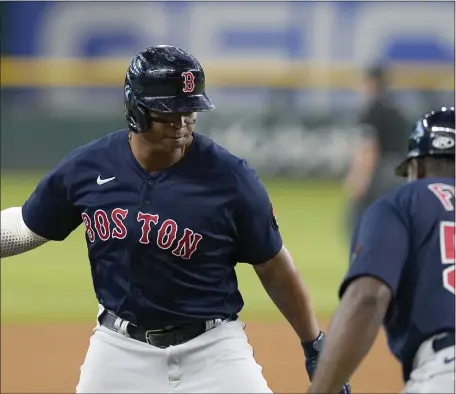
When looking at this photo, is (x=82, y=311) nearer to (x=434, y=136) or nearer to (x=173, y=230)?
(x=173, y=230)

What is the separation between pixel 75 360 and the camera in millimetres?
7297

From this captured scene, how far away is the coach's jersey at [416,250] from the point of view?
2877 millimetres

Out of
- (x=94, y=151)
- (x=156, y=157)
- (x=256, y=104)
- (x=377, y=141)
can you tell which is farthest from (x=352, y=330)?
(x=256, y=104)

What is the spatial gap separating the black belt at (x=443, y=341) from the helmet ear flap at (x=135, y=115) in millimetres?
1378

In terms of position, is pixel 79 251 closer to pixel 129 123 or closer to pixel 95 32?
pixel 129 123

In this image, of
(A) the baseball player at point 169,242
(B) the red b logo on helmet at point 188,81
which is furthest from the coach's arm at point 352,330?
(B) the red b logo on helmet at point 188,81

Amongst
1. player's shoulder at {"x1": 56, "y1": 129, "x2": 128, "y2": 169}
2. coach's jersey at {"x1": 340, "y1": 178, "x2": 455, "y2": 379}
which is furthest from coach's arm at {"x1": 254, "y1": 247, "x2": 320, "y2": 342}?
coach's jersey at {"x1": 340, "y1": 178, "x2": 455, "y2": 379}

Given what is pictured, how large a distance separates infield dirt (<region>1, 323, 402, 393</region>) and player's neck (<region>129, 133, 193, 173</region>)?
303 centimetres

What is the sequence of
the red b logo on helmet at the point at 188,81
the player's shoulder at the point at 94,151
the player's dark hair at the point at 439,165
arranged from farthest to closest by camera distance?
the player's shoulder at the point at 94,151, the red b logo on helmet at the point at 188,81, the player's dark hair at the point at 439,165

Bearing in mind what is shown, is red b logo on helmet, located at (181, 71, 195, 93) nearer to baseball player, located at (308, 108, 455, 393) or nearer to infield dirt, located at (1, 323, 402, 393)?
baseball player, located at (308, 108, 455, 393)

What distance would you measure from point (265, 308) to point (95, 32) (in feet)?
47.5

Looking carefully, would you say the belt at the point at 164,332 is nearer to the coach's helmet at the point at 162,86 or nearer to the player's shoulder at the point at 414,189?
the coach's helmet at the point at 162,86

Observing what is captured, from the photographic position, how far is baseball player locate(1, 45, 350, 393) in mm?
3607

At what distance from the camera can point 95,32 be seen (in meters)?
22.8
